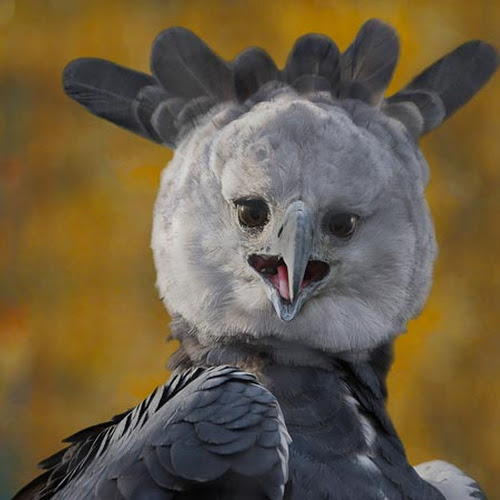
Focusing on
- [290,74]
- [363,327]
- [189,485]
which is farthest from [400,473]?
[290,74]

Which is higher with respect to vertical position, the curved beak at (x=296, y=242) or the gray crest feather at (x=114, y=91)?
the gray crest feather at (x=114, y=91)

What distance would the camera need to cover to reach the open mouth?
56.3 inches

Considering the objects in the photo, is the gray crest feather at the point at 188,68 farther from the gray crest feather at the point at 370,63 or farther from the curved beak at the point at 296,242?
the curved beak at the point at 296,242

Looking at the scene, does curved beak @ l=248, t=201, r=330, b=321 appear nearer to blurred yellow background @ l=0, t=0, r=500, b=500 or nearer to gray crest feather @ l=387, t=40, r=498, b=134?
gray crest feather @ l=387, t=40, r=498, b=134

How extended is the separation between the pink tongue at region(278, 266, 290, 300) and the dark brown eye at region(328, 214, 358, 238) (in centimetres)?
9

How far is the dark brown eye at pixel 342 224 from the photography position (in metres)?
1.47

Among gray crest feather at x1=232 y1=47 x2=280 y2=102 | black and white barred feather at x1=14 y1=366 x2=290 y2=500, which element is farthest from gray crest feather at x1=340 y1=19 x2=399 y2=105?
black and white barred feather at x1=14 y1=366 x2=290 y2=500

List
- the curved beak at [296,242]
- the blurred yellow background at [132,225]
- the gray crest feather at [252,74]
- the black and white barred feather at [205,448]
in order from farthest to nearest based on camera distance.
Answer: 1. the blurred yellow background at [132,225]
2. the gray crest feather at [252,74]
3. the curved beak at [296,242]
4. the black and white barred feather at [205,448]

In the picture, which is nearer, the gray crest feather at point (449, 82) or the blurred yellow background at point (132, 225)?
the gray crest feather at point (449, 82)

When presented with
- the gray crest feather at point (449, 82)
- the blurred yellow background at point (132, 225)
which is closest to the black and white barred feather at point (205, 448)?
the gray crest feather at point (449, 82)

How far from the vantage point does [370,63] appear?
1.69m

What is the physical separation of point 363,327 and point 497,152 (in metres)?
1.90

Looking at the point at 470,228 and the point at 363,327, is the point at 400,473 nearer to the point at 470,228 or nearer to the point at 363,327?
the point at 363,327

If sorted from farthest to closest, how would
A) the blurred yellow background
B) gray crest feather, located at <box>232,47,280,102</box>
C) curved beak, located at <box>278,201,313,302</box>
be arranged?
the blurred yellow background, gray crest feather, located at <box>232,47,280,102</box>, curved beak, located at <box>278,201,313,302</box>
